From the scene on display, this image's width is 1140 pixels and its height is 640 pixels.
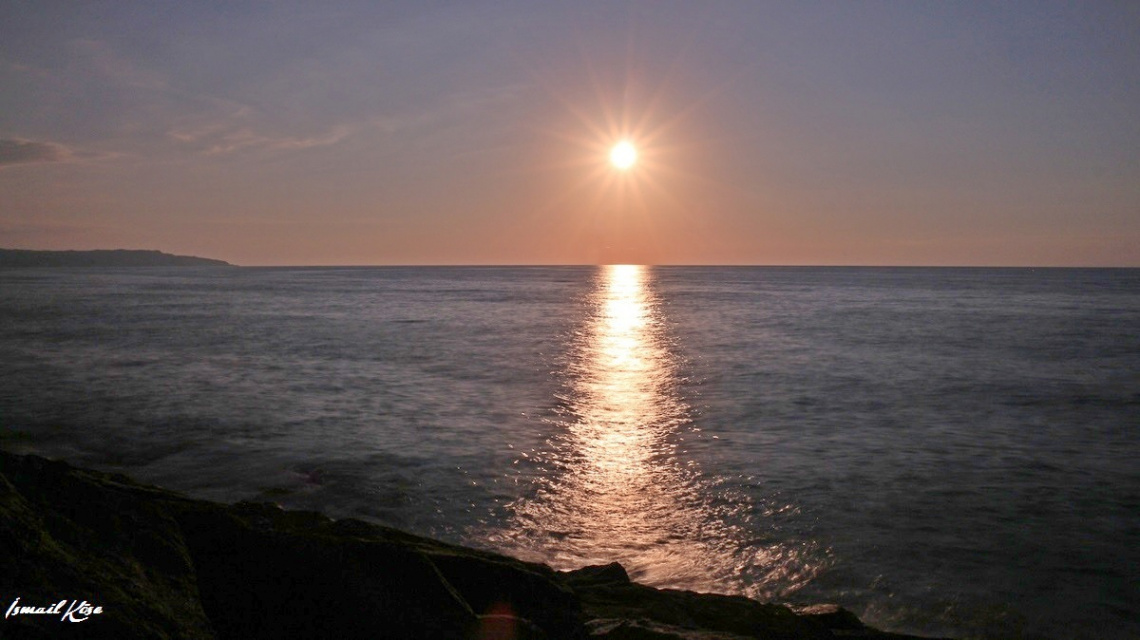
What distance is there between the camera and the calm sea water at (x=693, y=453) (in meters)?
8.22

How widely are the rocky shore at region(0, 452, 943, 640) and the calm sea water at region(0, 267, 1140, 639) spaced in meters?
2.62

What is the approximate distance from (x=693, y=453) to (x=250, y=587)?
9.86m

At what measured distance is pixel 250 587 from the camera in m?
4.77

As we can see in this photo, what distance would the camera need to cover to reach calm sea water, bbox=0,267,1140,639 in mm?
8219

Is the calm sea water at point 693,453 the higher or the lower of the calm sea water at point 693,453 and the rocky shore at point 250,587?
the lower

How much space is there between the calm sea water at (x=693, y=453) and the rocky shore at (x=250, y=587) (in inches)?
103

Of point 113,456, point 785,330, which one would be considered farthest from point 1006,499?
point 785,330

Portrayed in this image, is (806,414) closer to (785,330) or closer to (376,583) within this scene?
(376,583)

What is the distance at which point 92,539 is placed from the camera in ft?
14.6

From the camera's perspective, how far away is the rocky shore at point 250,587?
12.6 feet

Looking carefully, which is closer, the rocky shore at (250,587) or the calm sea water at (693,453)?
the rocky shore at (250,587)

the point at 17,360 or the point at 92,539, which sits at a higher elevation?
the point at 92,539

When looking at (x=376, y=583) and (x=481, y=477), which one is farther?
(x=481, y=477)

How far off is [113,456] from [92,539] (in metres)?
9.67
